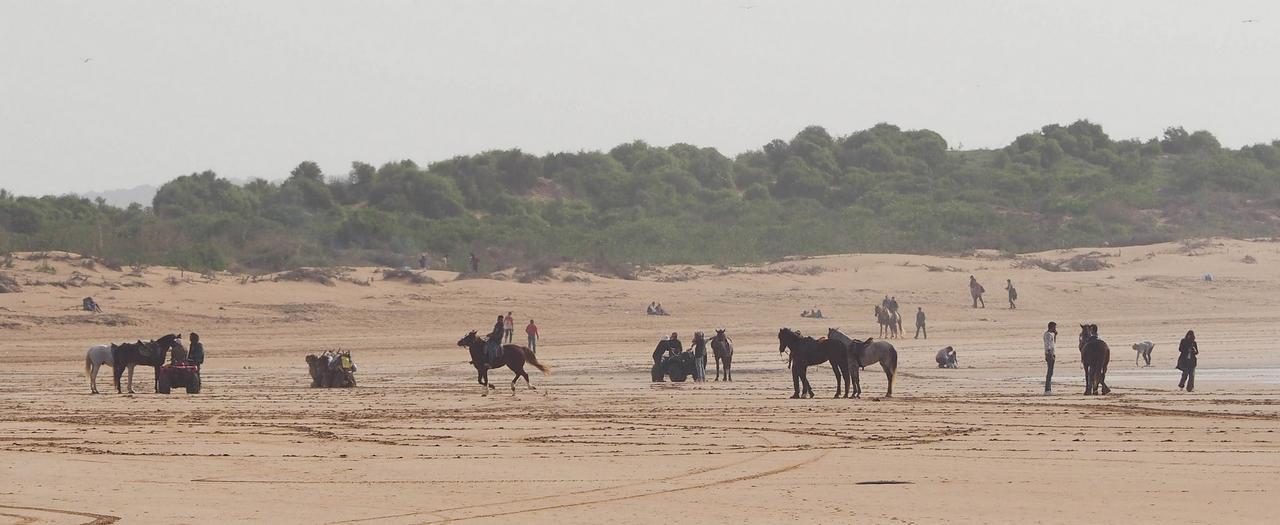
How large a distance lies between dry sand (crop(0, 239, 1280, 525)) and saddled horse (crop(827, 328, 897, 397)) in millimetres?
615

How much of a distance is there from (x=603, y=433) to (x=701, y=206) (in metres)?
62.4

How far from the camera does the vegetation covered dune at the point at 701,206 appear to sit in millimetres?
60875

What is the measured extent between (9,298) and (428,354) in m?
13.0

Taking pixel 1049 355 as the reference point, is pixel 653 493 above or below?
below

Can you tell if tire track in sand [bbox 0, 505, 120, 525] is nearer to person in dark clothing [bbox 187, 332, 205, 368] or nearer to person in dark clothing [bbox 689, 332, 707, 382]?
person in dark clothing [bbox 187, 332, 205, 368]

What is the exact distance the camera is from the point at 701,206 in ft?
263

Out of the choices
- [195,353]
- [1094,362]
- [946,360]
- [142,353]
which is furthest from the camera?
[946,360]

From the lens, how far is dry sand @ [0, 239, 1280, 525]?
1234 centimetres

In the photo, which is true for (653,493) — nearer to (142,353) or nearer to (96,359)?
(142,353)

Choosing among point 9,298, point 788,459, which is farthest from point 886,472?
point 9,298

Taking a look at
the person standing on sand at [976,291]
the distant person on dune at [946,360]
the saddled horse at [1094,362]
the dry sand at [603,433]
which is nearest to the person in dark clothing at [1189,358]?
the dry sand at [603,433]

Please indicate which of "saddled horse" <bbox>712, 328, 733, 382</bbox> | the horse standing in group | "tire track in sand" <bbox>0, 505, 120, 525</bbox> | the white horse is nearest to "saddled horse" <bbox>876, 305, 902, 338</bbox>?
"saddled horse" <bbox>712, 328, 733, 382</bbox>

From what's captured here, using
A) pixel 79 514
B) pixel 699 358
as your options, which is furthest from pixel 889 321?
pixel 79 514

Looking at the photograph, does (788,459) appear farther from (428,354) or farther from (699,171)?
(699,171)
